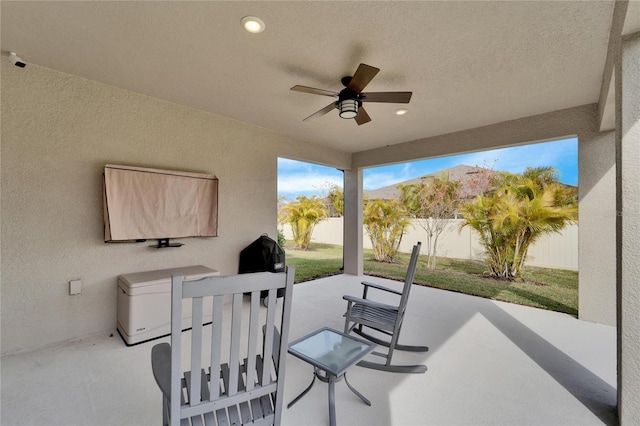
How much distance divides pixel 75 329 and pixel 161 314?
0.86m

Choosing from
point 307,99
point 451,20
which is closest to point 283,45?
point 307,99

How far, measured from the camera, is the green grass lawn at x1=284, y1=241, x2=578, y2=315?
4.50 meters

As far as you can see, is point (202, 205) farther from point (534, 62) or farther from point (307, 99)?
point (534, 62)

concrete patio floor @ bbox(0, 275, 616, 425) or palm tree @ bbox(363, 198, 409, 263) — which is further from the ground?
palm tree @ bbox(363, 198, 409, 263)

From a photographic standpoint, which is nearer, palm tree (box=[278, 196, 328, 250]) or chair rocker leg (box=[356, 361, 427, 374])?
chair rocker leg (box=[356, 361, 427, 374])

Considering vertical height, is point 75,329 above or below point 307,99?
below

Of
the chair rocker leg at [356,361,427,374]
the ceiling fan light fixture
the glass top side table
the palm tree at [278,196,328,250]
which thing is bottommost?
the chair rocker leg at [356,361,427,374]

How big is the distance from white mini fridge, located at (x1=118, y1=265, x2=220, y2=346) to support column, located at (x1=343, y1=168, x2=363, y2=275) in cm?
362

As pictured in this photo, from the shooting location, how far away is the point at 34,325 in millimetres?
2576

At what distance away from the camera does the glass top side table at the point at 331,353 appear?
164 cm

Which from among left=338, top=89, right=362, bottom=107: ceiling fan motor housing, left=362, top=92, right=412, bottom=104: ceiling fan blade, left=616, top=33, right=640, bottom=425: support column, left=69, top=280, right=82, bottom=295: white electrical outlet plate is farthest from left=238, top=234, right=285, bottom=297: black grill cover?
left=616, top=33, right=640, bottom=425: support column

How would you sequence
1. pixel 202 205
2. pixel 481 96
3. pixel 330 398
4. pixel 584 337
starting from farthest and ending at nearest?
pixel 202 205 < pixel 481 96 < pixel 584 337 < pixel 330 398

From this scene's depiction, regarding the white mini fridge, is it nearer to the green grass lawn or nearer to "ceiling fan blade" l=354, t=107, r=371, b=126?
"ceiling fan blade" l=354, t=107, r=371, b=126

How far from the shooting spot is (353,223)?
6016mm
